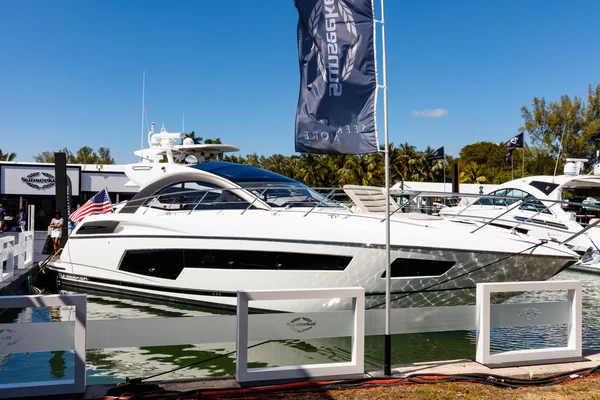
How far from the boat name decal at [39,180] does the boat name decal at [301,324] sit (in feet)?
96.6

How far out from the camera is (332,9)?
5441 millimetres

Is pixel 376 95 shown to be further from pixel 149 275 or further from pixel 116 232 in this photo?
pixel 116 232

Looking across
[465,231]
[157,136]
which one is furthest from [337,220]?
[157,136]

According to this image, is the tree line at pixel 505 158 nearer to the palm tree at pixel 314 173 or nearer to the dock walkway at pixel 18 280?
the palm tree at pixel 314 173

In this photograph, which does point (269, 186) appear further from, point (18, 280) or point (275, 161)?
point (275, 161)

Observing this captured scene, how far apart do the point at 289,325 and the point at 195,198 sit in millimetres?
6305

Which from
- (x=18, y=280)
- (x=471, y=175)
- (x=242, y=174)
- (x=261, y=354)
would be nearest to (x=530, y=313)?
(x=261, y=354)

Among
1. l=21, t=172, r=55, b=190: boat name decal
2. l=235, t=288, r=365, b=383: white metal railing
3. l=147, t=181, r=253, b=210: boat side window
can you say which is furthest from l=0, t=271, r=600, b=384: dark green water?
l=21, t=172, r=55, b=190: boat name decal

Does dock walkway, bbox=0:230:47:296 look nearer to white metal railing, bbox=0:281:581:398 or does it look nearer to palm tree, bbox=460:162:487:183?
white metal railing, bbox=0:281:581:398

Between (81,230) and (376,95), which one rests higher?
(376,95)

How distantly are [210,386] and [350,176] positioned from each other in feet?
137

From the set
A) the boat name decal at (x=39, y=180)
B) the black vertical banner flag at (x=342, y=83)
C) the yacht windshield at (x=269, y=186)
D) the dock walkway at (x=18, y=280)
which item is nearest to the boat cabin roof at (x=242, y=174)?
the yacht windshield at (x=269, y=186)

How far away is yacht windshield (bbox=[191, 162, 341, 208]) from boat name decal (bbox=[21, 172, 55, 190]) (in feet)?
75.4

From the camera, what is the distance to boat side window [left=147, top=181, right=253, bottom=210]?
32.9 ft
